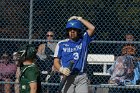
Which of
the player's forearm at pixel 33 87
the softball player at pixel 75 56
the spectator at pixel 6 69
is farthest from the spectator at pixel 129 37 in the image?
the player's forearm at pixel 33 87

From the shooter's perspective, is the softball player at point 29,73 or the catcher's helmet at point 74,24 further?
the catcher's helmet at point 74,24

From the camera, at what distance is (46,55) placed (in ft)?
34.4

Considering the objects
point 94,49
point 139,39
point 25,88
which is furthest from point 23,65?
point 139,39

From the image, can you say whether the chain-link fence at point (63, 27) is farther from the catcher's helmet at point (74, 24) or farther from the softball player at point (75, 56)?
the catcher's helmet at point (74, 24)

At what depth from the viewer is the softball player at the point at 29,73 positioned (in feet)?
25.7

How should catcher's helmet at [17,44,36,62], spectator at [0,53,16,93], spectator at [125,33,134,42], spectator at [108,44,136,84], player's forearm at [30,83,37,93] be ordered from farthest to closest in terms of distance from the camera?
spectator at [0,53,16,93], spectator at [125,33,134,42], spectator at [108,44,136,84], catcher's helmet at [17,44,36,62], player's forearm at [30,83,37,93]

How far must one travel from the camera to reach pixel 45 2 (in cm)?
1086

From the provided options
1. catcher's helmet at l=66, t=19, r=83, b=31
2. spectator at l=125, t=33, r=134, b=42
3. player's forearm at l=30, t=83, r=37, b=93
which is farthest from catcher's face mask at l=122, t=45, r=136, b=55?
player's forearm at l=30, t=83, r=37, b=93

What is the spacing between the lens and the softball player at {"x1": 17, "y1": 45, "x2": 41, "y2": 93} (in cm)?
783

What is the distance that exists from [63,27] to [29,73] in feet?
9.81

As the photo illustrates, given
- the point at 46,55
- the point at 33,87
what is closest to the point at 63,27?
the point at 46,55

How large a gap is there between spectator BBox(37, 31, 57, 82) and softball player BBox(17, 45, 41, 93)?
2343mm

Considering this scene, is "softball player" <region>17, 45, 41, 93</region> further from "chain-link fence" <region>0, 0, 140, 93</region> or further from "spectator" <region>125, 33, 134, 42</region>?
"spectator" <region>125, 33, 134, 42</region>

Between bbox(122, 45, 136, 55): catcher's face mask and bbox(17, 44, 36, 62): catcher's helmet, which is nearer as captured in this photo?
bbox(17, 44, 36, 62): catcher's helmet
